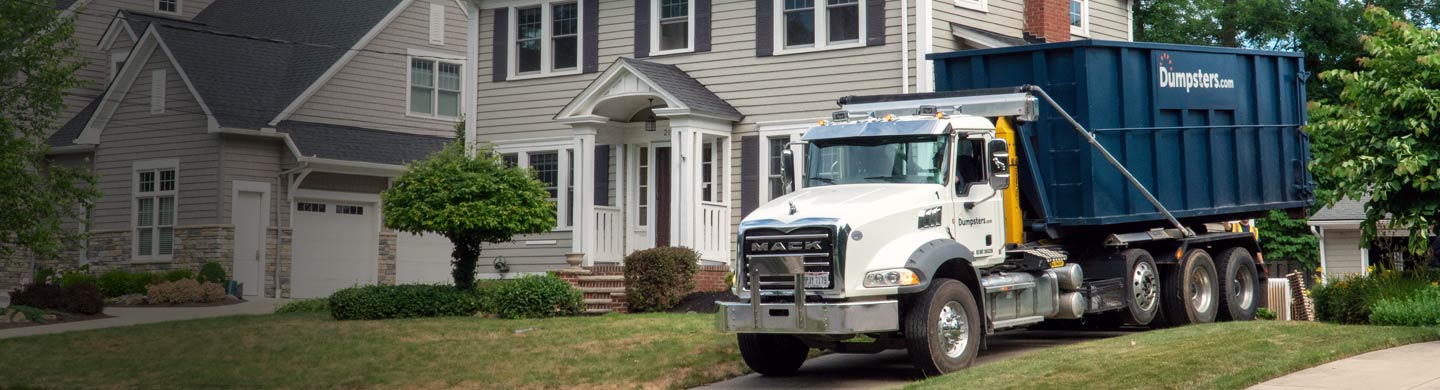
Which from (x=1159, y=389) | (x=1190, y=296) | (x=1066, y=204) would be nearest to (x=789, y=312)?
(x=1159, y=389)

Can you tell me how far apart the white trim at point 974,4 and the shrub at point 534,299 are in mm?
7220

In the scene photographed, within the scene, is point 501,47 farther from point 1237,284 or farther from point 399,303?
point 1237,284

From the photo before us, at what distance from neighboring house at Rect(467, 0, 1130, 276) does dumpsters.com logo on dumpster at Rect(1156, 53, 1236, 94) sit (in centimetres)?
475

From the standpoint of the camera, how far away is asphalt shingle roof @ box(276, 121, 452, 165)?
101 ft

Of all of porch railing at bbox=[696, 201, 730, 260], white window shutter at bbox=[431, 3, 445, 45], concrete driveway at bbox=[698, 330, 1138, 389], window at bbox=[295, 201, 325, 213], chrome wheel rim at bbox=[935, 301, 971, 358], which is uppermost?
white window shutter at bbox=[431, 3, 445, 45]

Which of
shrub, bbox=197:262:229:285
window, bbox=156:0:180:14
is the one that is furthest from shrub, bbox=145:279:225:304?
window, bbox=156:0:180:14

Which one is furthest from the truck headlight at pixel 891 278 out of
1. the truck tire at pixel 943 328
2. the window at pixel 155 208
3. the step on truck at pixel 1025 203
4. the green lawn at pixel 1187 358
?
the window at pixel 155 208

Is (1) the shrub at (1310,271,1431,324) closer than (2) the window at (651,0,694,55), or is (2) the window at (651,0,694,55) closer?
(1) the shrub at (1310,271,1431,324)

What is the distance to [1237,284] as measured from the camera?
17188 mm

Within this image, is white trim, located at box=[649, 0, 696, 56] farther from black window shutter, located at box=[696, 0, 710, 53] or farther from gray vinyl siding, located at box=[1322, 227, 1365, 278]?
gray vinyl siding, located at box=[1322, 227, 1365, 278]

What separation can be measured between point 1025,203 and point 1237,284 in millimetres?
4077

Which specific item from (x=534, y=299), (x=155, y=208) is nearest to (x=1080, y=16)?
(x=534, y=299)

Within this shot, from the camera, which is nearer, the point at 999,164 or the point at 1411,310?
the point at 999,164

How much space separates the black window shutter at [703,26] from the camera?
22781 mm
